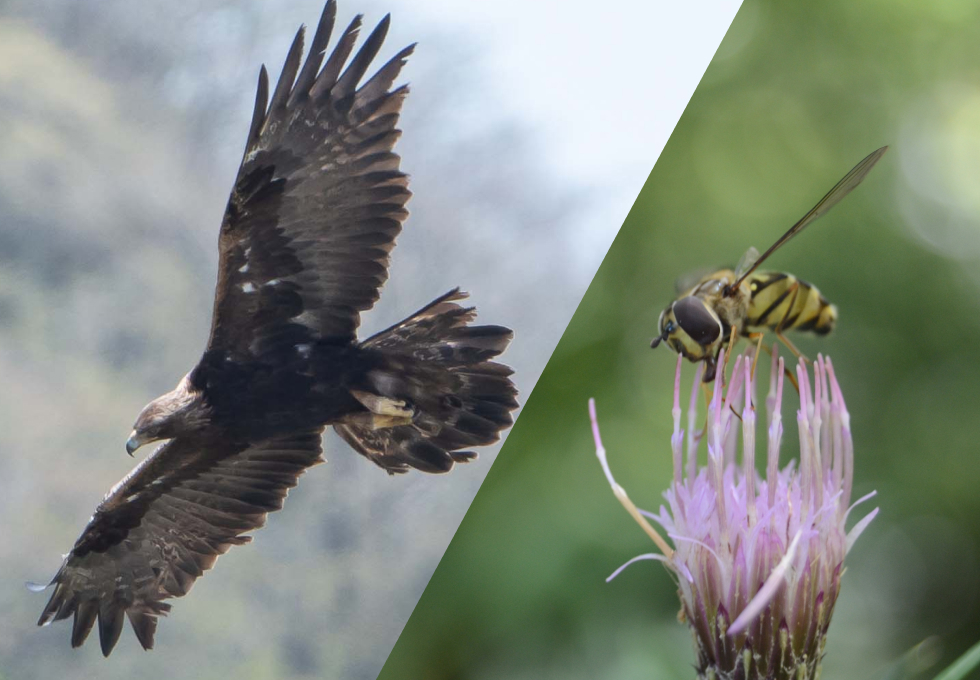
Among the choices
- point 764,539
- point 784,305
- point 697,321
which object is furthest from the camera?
point 784,305

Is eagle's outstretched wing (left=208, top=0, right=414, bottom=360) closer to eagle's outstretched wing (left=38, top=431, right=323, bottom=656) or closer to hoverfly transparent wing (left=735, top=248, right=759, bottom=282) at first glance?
eagle's outstretched wing (left=38, top=431, right=323, bottom=656)

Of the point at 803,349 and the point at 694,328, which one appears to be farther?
the point at 803,349

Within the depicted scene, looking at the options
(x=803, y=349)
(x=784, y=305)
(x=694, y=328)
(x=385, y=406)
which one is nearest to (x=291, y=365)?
(x=385, y=406)

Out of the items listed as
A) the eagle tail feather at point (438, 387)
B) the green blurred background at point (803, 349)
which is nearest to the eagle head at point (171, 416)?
the eagle tail feather at point (438, 387)

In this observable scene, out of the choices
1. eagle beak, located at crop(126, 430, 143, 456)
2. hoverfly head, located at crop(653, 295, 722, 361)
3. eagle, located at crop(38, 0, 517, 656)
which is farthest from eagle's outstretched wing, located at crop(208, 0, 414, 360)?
hoverfly head, located at crop(653, 295, 722, 361)

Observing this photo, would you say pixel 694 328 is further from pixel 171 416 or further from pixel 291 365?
pixel 171 416

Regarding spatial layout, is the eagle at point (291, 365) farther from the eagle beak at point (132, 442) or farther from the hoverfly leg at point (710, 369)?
the hoverfly leg at point (710, 369)
